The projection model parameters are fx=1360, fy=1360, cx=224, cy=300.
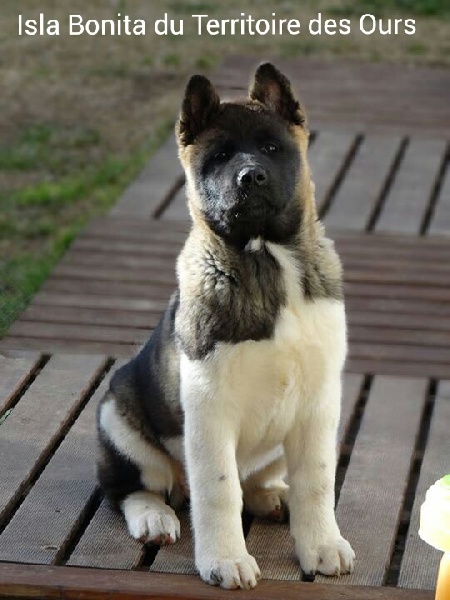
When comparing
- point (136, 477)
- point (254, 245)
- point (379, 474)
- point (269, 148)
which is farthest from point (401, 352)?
point (269, 148)

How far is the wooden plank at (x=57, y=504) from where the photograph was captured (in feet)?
12.8

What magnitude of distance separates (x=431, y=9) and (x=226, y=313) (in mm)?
7935

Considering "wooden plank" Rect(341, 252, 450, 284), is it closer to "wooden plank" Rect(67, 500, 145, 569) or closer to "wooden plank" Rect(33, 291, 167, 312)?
"wooden plank" Rect(33, 291, 167, 312)

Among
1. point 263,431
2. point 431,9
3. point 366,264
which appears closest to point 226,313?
point 263,431

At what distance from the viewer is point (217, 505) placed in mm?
3662

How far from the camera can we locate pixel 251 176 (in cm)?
352

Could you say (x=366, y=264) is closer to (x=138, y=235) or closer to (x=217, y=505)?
(x=138, y=235)

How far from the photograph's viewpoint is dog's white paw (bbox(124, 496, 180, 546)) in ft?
13.0

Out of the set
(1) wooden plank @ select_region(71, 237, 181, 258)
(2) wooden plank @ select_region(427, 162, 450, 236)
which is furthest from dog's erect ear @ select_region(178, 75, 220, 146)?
(2) wooden plank @ select_region(427, 162, 450, 236)

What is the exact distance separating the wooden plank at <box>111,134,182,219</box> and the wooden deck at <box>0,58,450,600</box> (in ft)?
0.05

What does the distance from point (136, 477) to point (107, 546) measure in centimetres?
23

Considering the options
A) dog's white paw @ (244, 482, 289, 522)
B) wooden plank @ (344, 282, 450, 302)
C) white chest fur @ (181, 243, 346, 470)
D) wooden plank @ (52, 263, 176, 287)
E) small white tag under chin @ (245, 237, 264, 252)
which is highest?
small white tag under chin @ (245, 237, 264, 252)

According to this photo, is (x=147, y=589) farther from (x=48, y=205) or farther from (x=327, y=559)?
(x=48, y=205)

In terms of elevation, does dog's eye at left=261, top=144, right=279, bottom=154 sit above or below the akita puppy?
above
